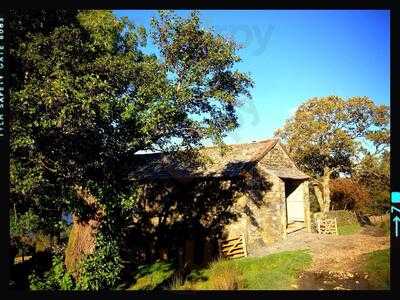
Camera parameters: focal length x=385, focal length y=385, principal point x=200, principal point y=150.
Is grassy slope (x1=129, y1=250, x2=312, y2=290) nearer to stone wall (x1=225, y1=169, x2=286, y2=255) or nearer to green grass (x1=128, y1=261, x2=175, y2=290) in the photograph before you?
green grass (x1=128, y1=261, x2=175, y2=290)

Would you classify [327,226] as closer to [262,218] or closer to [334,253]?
[262,218]

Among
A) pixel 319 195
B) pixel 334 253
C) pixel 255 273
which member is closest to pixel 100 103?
pixel 255 273

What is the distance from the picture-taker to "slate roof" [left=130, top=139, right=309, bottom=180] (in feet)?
66.8

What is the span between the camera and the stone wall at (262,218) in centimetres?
1911

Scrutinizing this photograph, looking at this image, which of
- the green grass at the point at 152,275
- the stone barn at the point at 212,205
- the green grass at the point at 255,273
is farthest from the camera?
the stone barn at the point at 212,205

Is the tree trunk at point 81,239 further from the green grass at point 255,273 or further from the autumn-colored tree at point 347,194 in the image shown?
the autumn-colored tree at point 347,194

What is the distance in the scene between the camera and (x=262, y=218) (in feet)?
64.5

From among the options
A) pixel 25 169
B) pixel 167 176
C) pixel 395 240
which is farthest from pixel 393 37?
pixel 167 176

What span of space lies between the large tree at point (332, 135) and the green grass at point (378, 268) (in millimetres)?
12790

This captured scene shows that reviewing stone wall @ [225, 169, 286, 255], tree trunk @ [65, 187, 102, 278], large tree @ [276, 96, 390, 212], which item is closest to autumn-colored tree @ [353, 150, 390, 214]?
large tree @ [276, 96, 390, 212]

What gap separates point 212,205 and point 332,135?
12.3 metres

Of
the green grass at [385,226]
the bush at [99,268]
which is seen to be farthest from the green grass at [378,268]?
the bush at [99,268]

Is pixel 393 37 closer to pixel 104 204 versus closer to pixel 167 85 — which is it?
pixel 167 85
